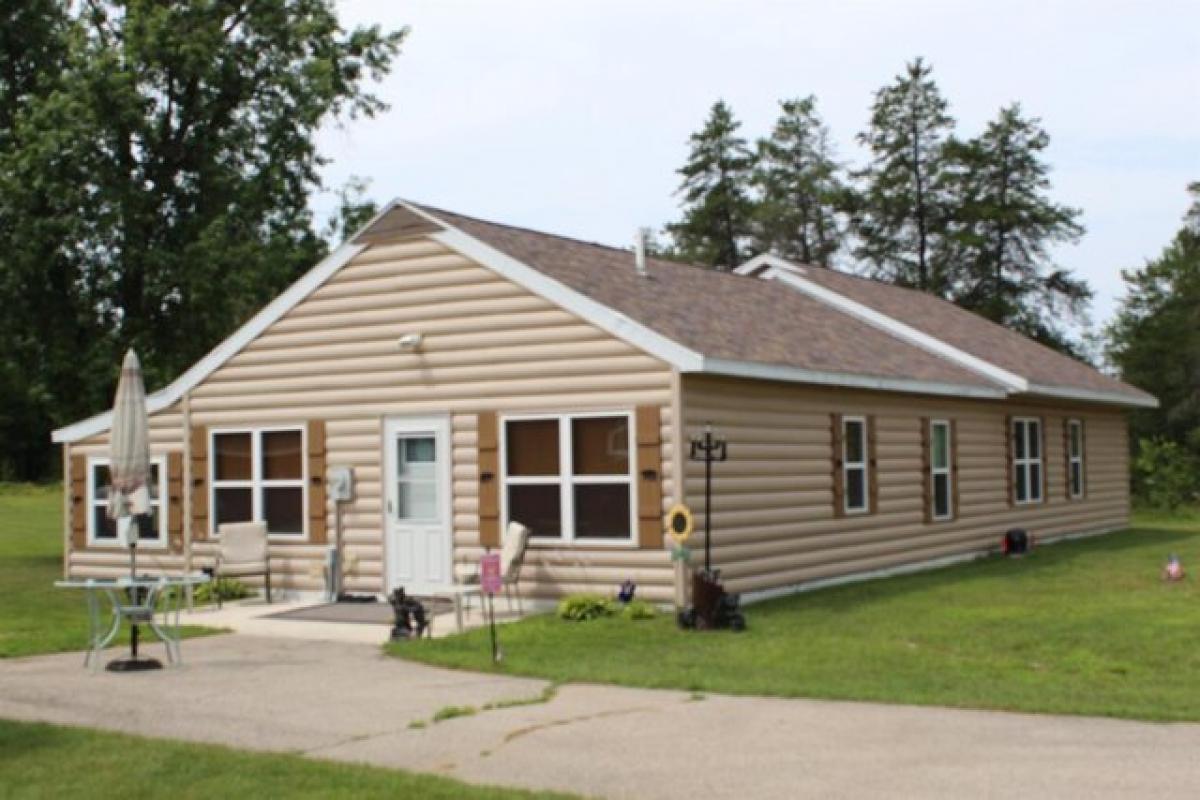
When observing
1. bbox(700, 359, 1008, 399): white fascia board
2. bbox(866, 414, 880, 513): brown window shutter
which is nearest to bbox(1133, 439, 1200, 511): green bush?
bbox(700, 359, 1008, 399): white fascia board

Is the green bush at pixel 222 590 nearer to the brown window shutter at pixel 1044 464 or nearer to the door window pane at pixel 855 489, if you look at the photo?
the door window pane at pixel 855 489

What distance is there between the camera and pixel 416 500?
14.6m

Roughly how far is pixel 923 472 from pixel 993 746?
432 inches

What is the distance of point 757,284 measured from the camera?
1981cm

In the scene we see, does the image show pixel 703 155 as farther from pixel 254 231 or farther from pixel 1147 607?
pixel 1147 607

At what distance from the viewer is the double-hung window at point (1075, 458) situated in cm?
2317

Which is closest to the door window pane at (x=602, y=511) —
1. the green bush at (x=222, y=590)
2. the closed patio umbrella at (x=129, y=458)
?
the closed patio umbrella at (x=129, y=458)

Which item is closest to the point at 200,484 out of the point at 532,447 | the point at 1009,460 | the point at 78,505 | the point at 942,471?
the point at 78,505

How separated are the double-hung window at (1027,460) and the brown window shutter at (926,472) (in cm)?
348

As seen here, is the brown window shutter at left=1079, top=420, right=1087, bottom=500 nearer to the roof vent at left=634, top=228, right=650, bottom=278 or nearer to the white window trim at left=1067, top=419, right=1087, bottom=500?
the white window trim at left=1067, top=419, right=1087, bottom=500

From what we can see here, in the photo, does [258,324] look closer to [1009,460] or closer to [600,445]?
[600,445]

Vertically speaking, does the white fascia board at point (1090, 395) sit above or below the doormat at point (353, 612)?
above

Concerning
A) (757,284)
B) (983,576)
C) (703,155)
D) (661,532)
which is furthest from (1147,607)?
(703,155)

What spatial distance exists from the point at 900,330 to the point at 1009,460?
2604 mm
